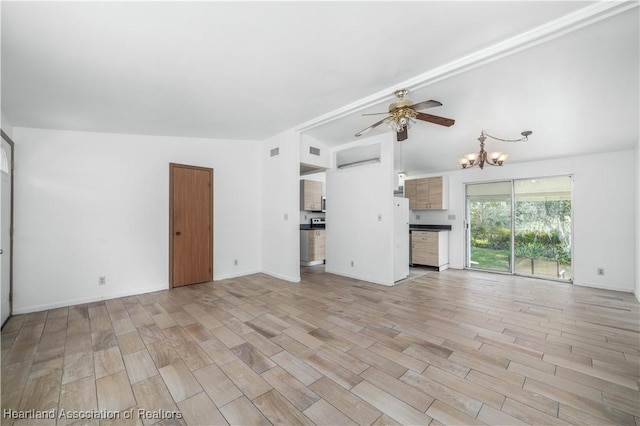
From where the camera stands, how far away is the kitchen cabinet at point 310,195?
7.11m

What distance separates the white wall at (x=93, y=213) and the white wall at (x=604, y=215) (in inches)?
278

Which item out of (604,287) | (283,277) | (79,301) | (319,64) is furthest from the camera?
(283,277)

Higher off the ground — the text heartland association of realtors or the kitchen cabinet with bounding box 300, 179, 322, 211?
the kitchen cabinet with bounding box 300, 179, 322, 211

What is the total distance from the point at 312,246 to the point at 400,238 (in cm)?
247

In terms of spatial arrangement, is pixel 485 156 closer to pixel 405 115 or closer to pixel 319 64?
pixel 405 115

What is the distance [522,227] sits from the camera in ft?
18.9

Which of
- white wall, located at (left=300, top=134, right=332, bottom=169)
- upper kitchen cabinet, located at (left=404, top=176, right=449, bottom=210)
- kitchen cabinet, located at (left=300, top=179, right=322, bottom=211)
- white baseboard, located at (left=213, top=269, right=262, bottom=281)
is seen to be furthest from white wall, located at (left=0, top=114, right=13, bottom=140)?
upper kitchen cabinet, located at (left=404, top=176, right=449, bottom=210)

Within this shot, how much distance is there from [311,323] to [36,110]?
4.30m

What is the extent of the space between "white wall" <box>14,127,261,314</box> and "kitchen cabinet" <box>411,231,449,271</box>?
15.4 feet

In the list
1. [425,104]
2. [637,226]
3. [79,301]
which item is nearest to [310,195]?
[425,104]

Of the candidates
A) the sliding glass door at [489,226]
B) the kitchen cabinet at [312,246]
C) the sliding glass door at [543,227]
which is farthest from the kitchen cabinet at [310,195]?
the sliding glass door at [543,227]

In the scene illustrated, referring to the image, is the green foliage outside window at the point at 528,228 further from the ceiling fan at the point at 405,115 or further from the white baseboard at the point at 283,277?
the white baseboard at the point at 283,277

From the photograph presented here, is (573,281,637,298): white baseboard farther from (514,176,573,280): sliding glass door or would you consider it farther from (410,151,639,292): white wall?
(514,176,573,280): sliding glass door

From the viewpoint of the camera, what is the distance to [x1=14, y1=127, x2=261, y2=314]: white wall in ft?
11.7
